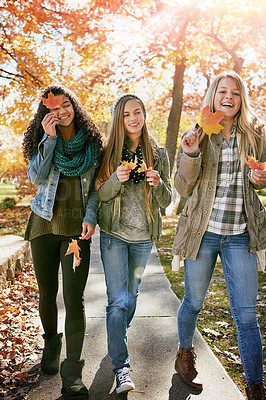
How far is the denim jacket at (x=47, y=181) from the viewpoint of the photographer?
271 centimetres

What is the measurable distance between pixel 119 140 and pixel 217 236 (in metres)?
1.07

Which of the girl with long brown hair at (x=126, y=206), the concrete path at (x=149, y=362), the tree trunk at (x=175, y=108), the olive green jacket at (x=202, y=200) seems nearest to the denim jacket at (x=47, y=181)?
the girl with long brown hair at (x=126, y=206)

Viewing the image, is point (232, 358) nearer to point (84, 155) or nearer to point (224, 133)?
point (224, 133)

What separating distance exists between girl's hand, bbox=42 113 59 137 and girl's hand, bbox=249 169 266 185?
4.63 feet

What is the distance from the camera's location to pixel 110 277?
279 centimetres

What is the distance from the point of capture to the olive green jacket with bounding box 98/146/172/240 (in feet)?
9.29

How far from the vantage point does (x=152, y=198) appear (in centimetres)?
302

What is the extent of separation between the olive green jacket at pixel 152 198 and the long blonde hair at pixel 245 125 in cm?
50

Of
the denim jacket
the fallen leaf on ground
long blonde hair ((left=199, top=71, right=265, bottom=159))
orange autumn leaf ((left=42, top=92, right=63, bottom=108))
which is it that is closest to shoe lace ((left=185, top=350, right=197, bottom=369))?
the fallen leaf on ground

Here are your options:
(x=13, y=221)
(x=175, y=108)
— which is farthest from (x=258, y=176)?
(x=13, y=221)

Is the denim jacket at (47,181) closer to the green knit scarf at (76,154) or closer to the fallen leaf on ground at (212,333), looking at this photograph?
the green knit scarf at (76,154)

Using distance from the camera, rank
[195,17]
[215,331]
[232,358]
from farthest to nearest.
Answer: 1. [195,17]
2. [215,331]
3. [232,358]

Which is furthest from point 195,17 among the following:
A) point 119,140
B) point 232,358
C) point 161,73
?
point 232,358

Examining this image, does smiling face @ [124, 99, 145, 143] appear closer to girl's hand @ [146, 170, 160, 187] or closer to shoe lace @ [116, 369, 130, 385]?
girl's hand @ [146, 170, 160, 187]
